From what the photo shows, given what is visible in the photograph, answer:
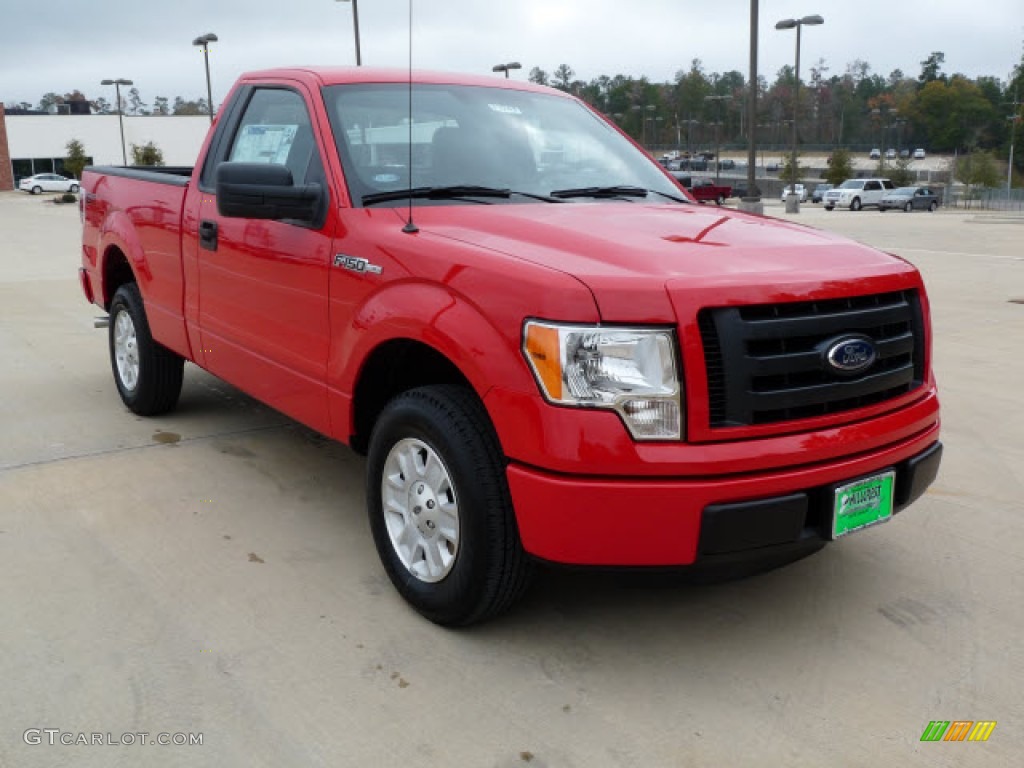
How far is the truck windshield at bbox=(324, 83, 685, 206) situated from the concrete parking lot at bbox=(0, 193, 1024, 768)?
1461mm

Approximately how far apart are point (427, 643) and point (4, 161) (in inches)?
3183

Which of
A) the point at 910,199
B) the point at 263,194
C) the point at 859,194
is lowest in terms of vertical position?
the point at 263,194

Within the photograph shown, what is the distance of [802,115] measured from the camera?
134500 mm

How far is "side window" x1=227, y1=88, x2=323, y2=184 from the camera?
12.8ft

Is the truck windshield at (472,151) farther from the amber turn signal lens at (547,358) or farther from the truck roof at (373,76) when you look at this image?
the amber turn signal lens at (547,358)

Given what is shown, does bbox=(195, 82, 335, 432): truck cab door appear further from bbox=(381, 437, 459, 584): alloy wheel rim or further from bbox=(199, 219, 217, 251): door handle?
bbox=(381, 437, 459, 584): alloy wheel rim

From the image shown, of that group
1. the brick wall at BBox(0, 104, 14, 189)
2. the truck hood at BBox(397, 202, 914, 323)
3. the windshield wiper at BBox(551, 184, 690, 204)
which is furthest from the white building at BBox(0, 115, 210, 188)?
the truck hood at BBox(397, 202, 914, 323)

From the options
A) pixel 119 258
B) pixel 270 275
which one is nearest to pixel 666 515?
pixel 270 275

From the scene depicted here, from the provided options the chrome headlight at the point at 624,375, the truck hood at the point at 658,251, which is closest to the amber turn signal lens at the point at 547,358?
the chrome headlight at the point at 624,375

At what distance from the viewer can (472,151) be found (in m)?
3.92

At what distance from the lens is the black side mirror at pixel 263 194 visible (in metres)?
3.51

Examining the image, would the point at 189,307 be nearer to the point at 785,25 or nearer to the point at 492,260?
the point at 492,260

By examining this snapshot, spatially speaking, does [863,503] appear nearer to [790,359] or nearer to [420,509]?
[790,359]

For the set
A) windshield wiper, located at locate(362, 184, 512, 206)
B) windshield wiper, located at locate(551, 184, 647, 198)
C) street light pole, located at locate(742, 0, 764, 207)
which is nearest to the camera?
windshield wiper, located at locate(362, 184, 512, 206)
